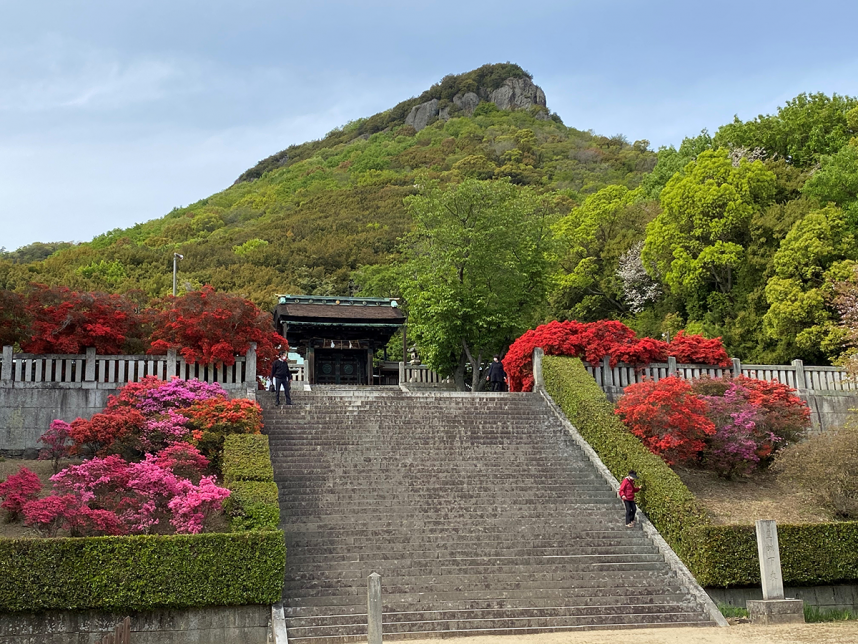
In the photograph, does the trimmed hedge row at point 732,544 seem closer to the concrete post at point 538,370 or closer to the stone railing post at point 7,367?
the concrete post at point 538,370

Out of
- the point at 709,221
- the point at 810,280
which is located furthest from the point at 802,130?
the point at 810,280

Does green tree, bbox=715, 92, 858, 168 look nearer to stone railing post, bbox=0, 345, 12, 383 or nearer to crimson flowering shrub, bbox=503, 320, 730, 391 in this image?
crimson flowering shrub, bbox=503, 320, 730, 391

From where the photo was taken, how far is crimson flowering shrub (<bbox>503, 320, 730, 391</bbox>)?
21.4 meters

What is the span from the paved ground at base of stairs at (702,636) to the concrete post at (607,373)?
949 centimetres

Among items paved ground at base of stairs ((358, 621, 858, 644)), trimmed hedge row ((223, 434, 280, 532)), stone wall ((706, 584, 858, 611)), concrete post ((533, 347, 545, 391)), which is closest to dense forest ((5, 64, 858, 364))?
concrete post ((533, 347, 545, 391))

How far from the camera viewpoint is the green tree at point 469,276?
25.5 m

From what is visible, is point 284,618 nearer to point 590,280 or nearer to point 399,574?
point 399,574

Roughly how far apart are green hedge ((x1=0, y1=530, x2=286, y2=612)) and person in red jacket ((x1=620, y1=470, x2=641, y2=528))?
6.44 m

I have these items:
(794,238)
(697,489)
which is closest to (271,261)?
(794,238)

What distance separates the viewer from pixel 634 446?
1684 centimetres

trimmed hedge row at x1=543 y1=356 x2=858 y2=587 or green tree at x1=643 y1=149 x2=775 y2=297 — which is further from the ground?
green tree at x1=643 y1=149 x2=775 y2=297

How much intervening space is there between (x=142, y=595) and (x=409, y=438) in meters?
7.67

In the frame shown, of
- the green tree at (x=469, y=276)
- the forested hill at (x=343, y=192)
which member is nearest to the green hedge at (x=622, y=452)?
the green tree at (x=469, y=276)

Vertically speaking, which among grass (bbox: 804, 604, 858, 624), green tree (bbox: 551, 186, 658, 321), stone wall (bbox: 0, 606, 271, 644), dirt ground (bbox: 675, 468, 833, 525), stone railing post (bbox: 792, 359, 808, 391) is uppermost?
green tree (bbox: 551, 186, 658, 321)
